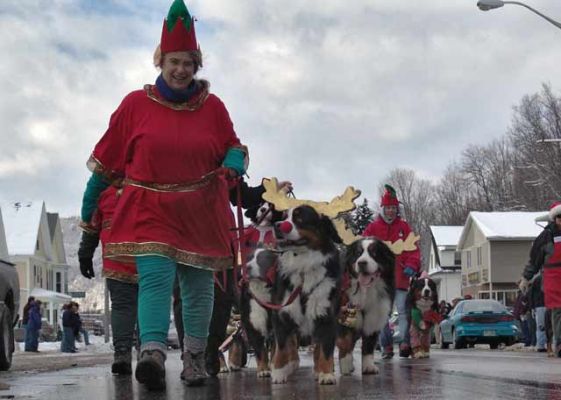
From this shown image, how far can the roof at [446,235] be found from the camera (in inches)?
3568

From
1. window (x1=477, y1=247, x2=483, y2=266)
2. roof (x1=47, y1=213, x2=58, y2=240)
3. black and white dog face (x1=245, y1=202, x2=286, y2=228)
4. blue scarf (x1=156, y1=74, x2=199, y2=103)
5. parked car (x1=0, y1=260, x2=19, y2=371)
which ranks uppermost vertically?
roof (x1=47, y1=213, x2=58, y2=240)

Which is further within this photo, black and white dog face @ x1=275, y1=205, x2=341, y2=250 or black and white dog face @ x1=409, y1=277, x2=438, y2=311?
black and white dog face @ x1=409, y1=277, x2=438, y2=311

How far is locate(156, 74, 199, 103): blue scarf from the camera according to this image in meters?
7.08

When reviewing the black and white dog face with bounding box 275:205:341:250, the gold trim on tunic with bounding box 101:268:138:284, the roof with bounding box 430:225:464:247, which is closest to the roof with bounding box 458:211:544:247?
the roof with bounding box 430:225:464:247

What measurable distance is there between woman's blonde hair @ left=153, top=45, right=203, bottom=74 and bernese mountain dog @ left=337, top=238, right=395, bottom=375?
338 centimetres

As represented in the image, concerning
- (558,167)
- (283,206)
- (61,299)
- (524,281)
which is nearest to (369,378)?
(283,206)

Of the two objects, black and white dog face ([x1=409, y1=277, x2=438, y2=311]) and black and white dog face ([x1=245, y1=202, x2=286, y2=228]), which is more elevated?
black and white dog face ([x1=245, y1=202, x2=286, y2=228])

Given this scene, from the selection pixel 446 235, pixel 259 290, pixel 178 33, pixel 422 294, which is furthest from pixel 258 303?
pixel 446 235

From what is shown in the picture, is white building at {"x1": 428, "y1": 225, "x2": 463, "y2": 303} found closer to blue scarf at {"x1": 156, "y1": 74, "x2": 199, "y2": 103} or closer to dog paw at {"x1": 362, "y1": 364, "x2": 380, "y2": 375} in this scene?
dog paw at {"x1": 362, "y1": 364, "x2": 380, "y2": 375}

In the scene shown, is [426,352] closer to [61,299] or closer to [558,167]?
[558,167]

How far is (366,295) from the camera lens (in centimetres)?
1003

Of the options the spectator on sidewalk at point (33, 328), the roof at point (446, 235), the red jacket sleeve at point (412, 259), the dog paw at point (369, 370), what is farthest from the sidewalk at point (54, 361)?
the roof at point (446, 235)

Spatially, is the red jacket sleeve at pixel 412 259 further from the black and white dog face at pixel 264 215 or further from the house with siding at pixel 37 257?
the house with siding at pixel 37 257

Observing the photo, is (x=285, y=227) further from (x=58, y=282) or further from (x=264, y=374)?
(x=58, y=282)
